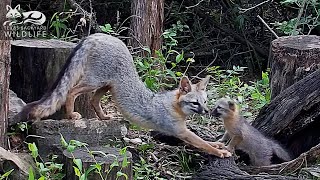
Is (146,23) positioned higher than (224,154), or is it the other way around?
(146,23)

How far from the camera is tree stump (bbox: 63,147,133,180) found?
17.9 feet

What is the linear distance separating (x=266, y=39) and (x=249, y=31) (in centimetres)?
34

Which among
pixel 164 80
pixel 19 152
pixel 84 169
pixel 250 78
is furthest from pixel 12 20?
pixel 250 78

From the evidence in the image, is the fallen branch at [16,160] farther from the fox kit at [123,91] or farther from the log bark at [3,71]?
the fox kit at [123,91]

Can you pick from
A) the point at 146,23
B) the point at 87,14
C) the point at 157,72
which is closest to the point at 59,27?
the point at 87,14

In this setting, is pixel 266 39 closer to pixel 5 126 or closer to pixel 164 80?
pixel 164 80

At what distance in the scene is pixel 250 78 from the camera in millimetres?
11664

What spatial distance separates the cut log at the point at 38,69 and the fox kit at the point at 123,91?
39 centimetres

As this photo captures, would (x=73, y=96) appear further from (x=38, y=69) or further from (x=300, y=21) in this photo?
(x=300, y=21)

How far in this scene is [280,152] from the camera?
666 cm

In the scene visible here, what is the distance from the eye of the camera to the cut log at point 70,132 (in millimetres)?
6262

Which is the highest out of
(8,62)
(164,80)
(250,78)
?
(8,62)

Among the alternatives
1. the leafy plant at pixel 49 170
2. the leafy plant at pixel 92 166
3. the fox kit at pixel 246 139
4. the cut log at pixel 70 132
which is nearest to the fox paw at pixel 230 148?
the fox kit at pixel 246 139

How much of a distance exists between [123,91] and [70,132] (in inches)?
25.6
